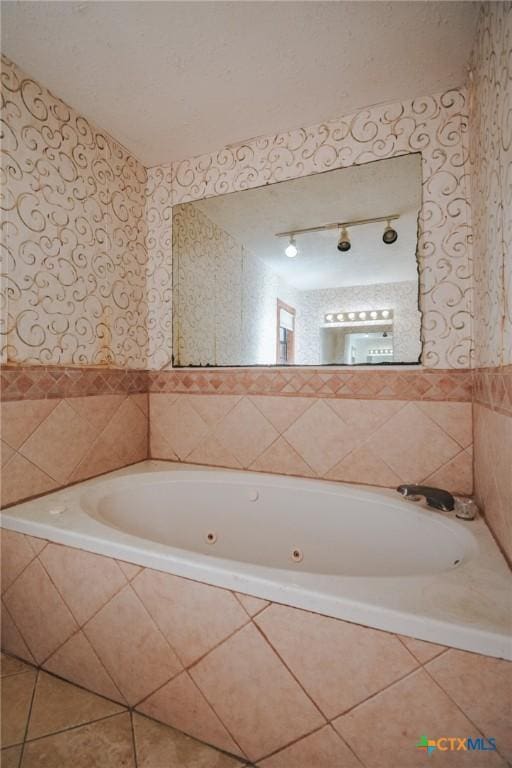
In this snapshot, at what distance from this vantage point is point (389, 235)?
4.88 feet

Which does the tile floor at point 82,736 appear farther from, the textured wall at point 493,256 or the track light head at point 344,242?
the track light head at point 344,242

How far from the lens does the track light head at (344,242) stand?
157 centimetres

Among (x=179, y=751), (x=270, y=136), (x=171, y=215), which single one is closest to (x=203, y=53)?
(x=270, y=136)

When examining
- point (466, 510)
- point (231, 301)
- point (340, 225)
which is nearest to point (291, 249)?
point (340, 225)

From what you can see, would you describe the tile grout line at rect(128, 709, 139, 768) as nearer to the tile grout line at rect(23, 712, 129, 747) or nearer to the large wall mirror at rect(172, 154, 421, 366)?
the tile grout line at rect(23, 712, 129, 747)

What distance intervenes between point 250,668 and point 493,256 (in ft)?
4.18

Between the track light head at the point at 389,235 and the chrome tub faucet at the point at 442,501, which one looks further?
the track light head at the point at 389,235

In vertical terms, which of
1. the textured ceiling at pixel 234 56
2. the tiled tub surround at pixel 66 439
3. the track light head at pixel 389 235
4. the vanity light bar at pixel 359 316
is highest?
the textured ceiling at pixel 234 56

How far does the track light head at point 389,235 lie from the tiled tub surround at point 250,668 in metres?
1.41

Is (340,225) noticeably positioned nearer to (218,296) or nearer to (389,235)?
(389,235)

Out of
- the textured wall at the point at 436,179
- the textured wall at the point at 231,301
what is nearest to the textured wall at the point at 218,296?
the textured wall at the point at 231,301

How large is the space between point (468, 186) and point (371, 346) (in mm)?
706

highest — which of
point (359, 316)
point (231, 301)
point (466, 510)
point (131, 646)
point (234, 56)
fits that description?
point (234, 56)

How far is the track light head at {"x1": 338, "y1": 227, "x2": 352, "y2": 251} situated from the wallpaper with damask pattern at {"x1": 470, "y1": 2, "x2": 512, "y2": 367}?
0.49 m
